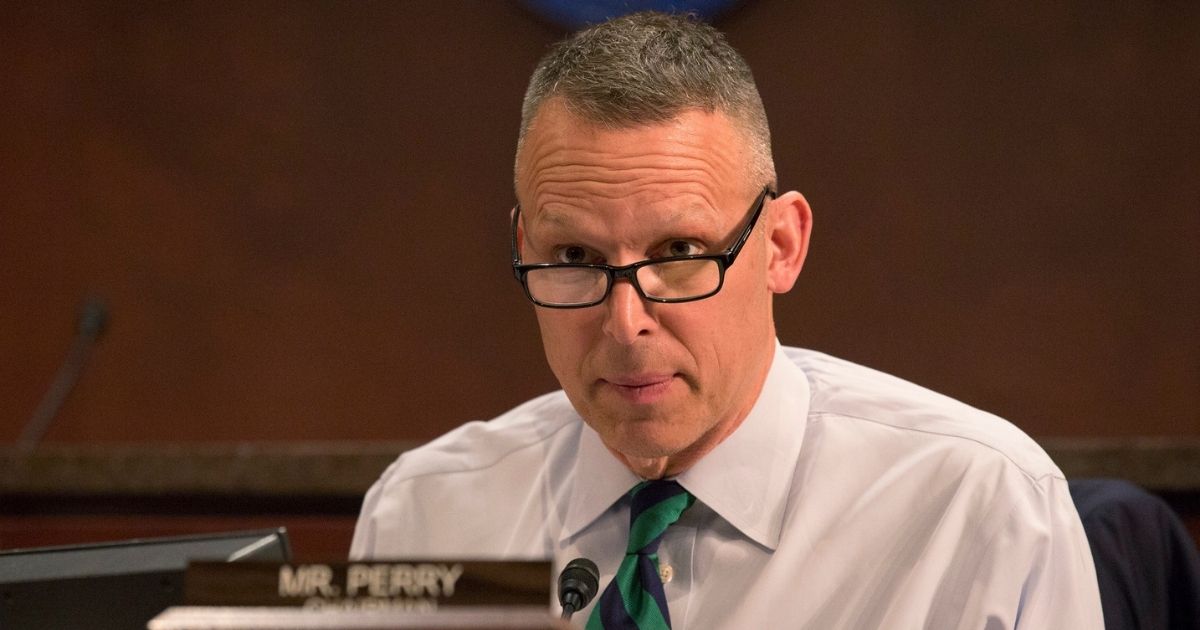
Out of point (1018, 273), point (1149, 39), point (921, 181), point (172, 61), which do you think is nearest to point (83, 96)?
point (172, 61)

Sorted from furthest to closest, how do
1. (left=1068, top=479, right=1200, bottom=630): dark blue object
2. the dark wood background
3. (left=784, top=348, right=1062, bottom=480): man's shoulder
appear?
the dark wood background → (left=1068, top=479, right=1200, bottom=630): dark blue object → (left=784, top=348, right=1062, bottom=480): man's shoulder

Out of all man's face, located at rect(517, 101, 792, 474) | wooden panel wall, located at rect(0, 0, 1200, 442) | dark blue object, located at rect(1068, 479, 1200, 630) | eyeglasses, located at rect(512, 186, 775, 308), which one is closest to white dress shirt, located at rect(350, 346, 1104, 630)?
man's face, located at rect(517, 101, 792, 474)

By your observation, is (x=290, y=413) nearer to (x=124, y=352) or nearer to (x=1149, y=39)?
(x=124, y=352)

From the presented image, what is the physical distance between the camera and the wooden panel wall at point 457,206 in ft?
8.73

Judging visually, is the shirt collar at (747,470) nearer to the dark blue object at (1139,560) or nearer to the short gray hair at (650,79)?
the short gray hair at (650,79)

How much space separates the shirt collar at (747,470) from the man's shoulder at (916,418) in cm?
4

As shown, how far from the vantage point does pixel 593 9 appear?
2.74m

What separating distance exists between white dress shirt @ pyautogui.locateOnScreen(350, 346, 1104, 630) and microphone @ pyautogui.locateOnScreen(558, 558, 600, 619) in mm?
227

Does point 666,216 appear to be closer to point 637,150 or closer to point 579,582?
point 637,150

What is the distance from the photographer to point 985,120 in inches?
105

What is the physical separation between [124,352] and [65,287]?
0.22 m

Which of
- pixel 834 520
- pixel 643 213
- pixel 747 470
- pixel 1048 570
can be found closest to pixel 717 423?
pixel 747 470

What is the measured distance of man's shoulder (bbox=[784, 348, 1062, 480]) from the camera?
1.32 metres

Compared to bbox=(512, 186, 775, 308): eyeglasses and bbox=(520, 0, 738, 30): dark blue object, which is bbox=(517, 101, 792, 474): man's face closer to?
bbox=(512, 186, 775, 308): eyeglasses
